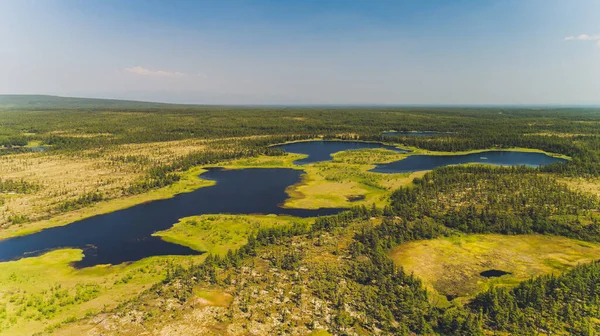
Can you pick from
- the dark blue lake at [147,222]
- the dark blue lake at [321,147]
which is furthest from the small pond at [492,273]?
the dark blue lake at [321,147]

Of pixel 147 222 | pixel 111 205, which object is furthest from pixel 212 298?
pixel 111 205

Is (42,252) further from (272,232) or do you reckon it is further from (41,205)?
(272,232)

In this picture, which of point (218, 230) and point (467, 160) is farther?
point (467, 160)

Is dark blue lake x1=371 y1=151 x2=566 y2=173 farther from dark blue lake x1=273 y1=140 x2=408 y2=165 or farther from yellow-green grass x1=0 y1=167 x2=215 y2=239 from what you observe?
yellow-green grass x1=0 y1=167 x2=215 y2=239

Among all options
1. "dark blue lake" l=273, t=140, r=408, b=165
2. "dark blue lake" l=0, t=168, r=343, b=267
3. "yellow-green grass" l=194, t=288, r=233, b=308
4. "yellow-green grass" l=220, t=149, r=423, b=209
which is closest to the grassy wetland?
"yellow-green grass" l=194, t=288, r=233, b=308


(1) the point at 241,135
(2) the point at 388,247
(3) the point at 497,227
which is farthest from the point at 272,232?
(1) the point at 241,135

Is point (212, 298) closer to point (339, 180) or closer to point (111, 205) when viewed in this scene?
point (111, 205)

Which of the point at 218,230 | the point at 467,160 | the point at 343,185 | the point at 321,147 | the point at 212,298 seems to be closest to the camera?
the point at 212,298
